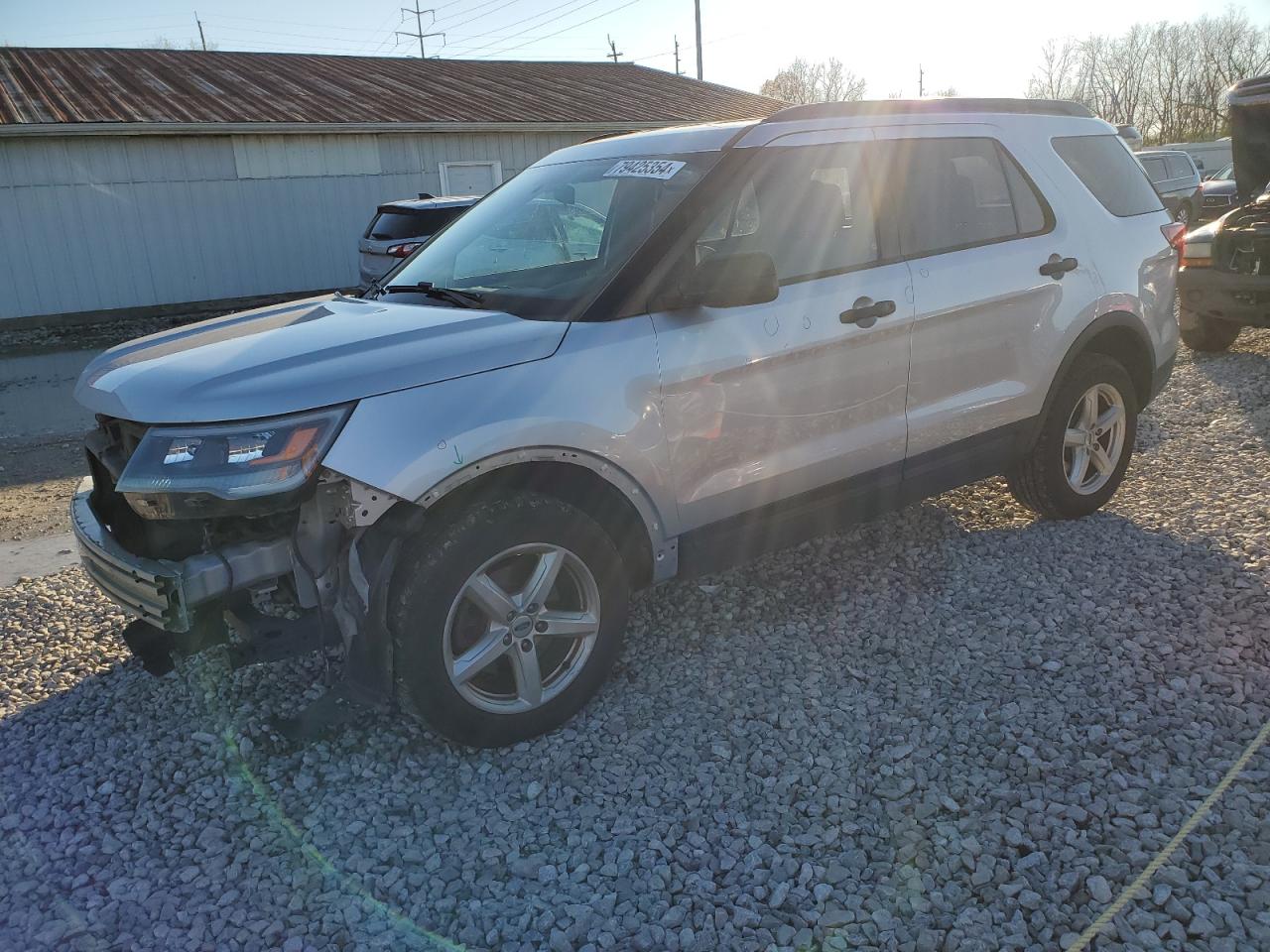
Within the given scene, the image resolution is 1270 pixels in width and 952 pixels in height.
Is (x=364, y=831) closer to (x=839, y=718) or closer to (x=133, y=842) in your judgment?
(x=133, y=842)

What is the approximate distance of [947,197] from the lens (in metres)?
4.14

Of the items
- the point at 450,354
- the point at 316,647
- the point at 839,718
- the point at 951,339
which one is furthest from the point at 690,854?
the point at 951,339

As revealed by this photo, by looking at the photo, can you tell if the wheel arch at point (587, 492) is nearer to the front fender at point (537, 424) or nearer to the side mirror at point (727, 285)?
the front fender at point (537, 424)

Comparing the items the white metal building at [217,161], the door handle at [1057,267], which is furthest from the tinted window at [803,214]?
the white metal building at [217,161]

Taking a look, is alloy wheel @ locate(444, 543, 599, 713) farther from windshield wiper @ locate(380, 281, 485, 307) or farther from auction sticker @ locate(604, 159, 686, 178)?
auction sticker @ locate(604, 159, 686, 178)

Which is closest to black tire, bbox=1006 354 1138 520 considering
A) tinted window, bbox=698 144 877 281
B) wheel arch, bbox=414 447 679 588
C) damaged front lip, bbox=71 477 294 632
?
tinted window, bbox=698 144 877 281

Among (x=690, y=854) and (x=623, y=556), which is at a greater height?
(x=623, y=556)

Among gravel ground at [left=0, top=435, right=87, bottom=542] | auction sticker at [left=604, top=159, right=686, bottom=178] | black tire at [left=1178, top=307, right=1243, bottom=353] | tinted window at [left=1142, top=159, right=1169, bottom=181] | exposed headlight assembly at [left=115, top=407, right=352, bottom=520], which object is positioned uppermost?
auction sticker at [left=604, top=159, right=686, bottom=178]

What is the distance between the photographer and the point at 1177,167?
18156 millimetres

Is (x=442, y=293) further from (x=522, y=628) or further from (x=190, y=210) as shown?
(x=190, y=210)

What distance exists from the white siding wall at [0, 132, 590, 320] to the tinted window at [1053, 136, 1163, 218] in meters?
15.1

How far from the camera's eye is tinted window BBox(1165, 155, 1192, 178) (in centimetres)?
1789

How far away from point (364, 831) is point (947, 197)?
342 centimetres

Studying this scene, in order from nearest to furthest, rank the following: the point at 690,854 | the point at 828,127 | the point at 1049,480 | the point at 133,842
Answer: the point at 690,854 → the point at 133,842 → the point at 828,127 → the point at 1049,480
